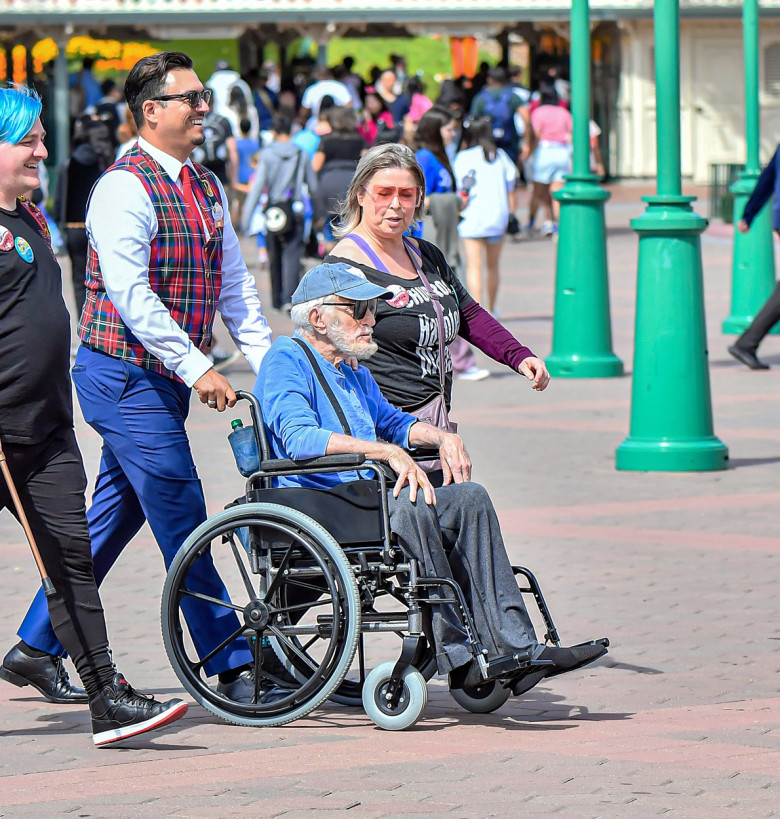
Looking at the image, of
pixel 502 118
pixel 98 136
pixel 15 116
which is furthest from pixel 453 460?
pixel 502 118

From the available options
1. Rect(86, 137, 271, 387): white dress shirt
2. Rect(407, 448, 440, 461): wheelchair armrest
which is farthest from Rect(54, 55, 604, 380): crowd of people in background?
Rect(86, 137, 271, 387): white dress shirt

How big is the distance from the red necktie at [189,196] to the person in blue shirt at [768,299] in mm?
8283

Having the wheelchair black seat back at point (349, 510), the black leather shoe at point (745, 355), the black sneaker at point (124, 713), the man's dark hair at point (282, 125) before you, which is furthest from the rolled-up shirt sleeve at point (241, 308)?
the man's dark hair at point (282, 125)

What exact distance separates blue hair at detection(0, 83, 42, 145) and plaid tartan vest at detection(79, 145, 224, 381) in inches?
15.6

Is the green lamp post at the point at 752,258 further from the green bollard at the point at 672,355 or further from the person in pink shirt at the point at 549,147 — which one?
the person in pink shirt at the point at 549,147

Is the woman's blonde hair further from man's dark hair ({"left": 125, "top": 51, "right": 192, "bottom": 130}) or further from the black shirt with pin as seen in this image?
the black shirt with pin

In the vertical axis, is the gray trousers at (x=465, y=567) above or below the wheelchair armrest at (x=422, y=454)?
below

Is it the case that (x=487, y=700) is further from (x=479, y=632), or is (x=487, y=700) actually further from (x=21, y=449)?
(x=21, y=449)

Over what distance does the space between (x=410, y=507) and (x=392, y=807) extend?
1021 mm

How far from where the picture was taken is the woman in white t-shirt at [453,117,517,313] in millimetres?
14641

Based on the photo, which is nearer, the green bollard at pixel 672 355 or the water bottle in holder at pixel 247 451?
the water bottle in holder at pixel 247 451

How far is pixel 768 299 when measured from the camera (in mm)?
13648

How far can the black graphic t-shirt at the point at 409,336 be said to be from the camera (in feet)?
19.6

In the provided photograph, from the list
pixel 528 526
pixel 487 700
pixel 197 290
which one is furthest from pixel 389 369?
pixel 528 526
